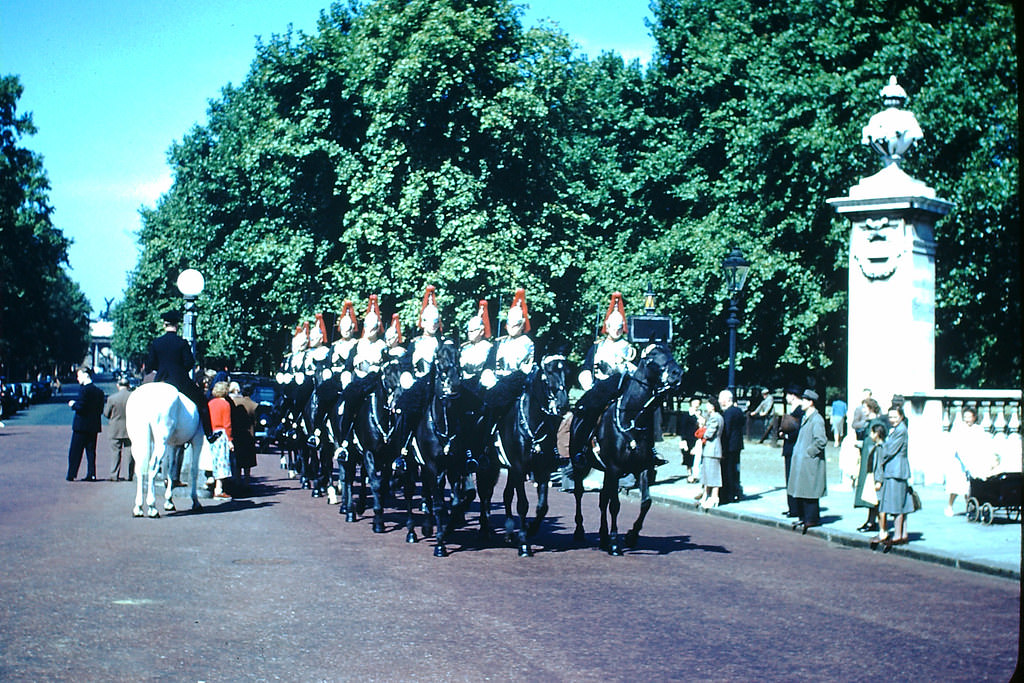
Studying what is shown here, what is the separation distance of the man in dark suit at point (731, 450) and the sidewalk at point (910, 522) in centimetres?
28

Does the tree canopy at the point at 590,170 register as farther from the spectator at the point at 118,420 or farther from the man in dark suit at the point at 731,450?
the spectator at the point at 118,420

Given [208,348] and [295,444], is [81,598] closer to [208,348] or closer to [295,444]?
[295,444]

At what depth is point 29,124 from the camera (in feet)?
171

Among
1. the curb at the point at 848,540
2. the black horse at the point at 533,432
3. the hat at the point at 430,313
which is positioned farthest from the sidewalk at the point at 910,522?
the hat at the point at 430,313

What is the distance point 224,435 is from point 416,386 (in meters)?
6.09

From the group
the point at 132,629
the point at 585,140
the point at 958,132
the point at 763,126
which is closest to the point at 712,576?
the point at 132,629

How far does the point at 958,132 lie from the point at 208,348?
33059 mm

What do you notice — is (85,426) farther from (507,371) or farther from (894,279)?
(894,279)

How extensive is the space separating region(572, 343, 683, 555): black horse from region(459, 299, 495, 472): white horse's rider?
1389 mm

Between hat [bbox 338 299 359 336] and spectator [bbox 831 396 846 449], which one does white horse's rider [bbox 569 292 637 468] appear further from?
spectator [bbox 831 396 846 449]

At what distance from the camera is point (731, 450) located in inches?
803

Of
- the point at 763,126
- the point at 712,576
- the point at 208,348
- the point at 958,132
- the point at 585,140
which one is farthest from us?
the point at 208,348

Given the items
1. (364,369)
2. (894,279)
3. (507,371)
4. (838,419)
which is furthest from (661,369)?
(838,419)

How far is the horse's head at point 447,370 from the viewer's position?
13453mm
